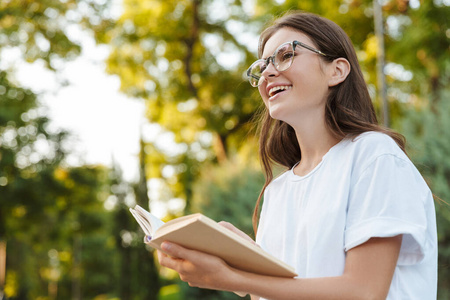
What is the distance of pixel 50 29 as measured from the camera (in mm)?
15750

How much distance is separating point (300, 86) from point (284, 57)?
127mm

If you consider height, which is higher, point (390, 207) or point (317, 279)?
point (390, 207)

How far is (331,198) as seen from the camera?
1752 mm

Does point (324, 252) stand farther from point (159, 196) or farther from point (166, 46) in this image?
point (159, 196)

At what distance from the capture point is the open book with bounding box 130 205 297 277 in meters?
1.48

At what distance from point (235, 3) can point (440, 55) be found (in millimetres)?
9856

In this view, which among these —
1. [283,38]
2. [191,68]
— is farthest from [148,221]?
[191,68]

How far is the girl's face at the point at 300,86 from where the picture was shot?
1956 mm

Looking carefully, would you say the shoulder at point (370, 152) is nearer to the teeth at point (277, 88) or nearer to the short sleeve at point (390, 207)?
the short sleeve at point (390, 207)

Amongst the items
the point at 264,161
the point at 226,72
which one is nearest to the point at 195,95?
the point at 226,72

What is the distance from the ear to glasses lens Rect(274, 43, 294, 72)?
170 mm

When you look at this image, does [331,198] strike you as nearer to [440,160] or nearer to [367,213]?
[367,213]

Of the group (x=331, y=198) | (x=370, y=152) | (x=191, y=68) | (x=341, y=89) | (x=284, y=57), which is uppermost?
(x=191, y=68)

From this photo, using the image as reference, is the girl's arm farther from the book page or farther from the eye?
the eye
